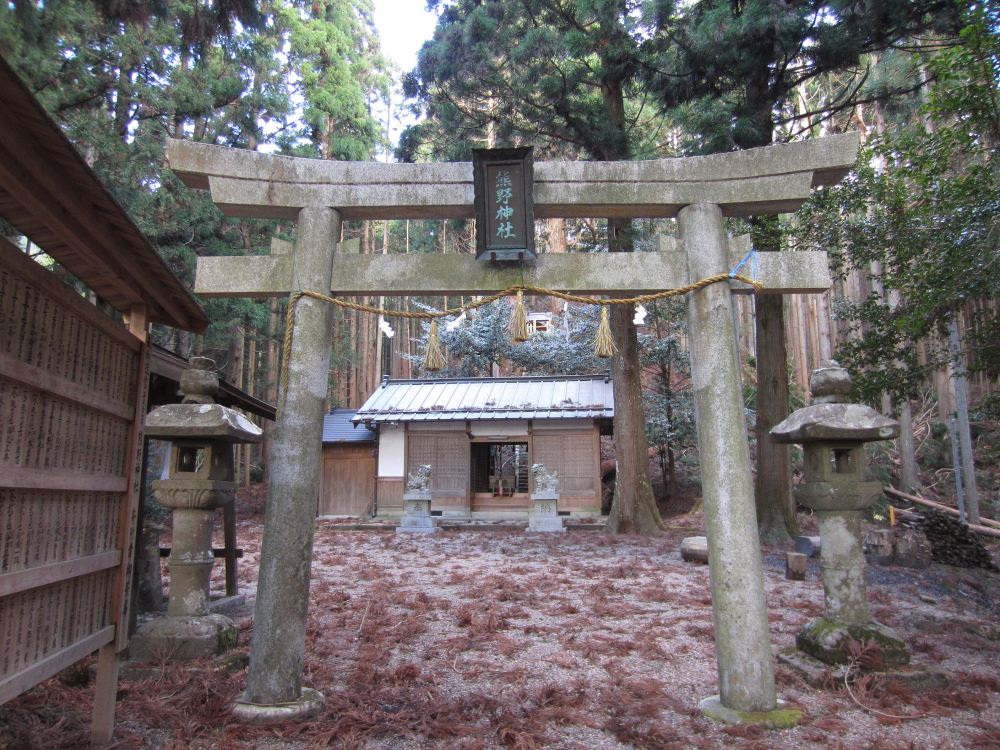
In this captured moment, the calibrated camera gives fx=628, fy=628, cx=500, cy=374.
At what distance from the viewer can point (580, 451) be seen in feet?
55.9

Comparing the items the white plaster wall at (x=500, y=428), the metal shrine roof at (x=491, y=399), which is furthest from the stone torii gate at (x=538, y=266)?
the white plaster wall at (x=500, y=428)

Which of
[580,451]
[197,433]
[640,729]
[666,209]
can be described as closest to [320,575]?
[197,433]

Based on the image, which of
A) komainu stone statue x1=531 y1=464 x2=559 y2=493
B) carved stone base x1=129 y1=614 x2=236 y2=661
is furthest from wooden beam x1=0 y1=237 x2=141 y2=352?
komainu stone statue x1=531 y1=464 x2=559 y2=493

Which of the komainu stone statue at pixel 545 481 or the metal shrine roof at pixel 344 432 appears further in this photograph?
the metal shrine roof at pixel 344 432

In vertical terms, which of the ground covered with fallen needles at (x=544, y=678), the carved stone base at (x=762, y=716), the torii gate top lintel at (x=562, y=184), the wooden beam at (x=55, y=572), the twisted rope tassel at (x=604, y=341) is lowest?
the ground covered with fallen needles at (x=544, y=678)

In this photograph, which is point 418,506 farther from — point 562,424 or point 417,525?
point 562,424

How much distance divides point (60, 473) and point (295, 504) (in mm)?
1335

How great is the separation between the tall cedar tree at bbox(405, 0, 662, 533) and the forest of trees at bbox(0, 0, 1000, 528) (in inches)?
1.7

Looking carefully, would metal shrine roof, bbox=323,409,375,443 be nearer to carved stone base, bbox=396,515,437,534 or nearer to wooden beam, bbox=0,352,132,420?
carved stone base, bbox=396,515,437,534

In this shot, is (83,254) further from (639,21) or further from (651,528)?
(651,528)

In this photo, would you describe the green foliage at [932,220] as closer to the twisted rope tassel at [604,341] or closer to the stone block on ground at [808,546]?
the stone block on ground at [808,546]

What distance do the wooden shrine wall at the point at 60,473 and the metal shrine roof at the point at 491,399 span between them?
1353 centimetres

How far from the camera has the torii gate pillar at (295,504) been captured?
3.80 metres

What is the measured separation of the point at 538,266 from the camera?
4.32 metres
